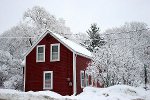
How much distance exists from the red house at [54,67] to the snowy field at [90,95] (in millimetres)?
7787

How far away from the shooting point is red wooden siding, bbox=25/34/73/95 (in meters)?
27.2

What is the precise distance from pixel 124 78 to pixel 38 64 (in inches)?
364

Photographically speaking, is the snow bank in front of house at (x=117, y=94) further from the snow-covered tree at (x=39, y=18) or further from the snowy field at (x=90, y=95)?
the snow-covered tree at (x=39, y=18)

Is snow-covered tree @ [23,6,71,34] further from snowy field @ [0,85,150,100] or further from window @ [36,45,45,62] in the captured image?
snowy field @ [0,85,150,100]

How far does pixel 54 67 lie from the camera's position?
2783 centimetres

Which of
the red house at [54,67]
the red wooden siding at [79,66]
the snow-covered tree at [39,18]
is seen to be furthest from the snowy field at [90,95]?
the snow-covered tree at [39,18]

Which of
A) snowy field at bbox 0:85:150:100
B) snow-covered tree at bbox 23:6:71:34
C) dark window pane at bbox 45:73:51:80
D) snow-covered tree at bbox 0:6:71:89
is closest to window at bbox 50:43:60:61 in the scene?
dark window pane at bbox 45:73:51:80

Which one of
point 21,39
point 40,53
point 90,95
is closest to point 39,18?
point 21,39

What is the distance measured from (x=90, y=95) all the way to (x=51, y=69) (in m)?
10.4

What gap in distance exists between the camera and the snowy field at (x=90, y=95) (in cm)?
1477

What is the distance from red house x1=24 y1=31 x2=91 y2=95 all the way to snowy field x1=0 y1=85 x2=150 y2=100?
307 inches

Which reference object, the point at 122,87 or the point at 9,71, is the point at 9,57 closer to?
the point at 9,71

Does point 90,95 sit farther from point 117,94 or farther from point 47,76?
point 47,76

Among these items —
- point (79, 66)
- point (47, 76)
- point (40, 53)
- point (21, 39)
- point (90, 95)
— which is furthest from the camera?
point (21, 39)
